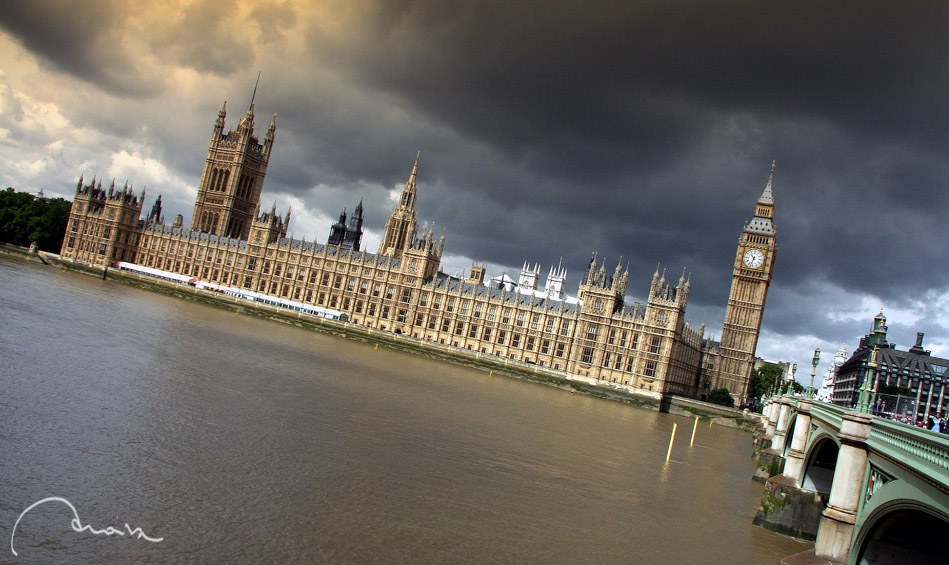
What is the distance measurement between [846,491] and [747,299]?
108485 millimetres

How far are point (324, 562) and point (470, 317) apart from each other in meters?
90.0

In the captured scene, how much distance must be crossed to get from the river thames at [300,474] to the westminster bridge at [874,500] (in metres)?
1.72

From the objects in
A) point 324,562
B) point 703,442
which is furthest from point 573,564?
point 703,442

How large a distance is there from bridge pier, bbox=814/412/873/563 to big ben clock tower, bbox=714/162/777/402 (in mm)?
100453

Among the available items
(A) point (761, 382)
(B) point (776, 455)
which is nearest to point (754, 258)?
(A) point (761, 382)

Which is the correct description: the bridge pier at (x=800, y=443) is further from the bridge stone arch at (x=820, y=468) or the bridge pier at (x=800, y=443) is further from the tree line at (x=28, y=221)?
the tree line at (x=28, y=221)

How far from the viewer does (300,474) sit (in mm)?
21172

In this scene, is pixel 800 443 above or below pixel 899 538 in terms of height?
above

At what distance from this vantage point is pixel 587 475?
1201 inches

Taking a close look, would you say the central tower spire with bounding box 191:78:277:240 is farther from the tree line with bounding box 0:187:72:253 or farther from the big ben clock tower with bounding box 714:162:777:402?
the big ben clock tower with bounding box 714:162:777:402

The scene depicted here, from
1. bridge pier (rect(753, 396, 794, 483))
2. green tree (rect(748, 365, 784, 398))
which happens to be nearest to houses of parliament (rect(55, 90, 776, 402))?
green tree (rect(748, 365, 784, 398))

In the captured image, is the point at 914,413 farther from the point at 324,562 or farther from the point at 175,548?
the point at 175,548

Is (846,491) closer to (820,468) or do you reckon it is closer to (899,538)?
(899,538)
